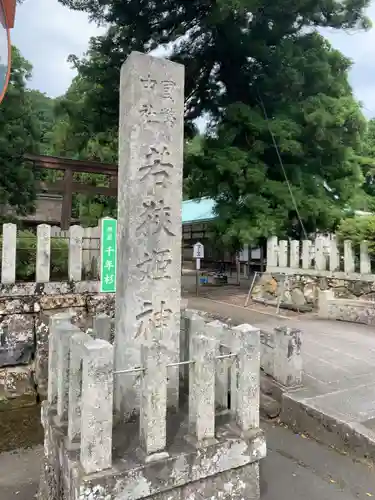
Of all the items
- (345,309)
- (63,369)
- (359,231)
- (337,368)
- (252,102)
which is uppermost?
(252,102)

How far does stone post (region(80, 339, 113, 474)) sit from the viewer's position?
7.09ft

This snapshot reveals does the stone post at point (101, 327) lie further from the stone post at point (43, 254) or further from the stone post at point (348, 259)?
the stone post at point (348, 259)

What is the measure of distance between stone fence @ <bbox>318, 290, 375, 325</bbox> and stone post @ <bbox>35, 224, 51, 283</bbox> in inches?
261

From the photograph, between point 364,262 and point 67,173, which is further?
point 67,173

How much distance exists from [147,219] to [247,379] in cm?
141

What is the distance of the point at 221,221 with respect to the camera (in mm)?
10609

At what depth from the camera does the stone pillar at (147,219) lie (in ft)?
9.58

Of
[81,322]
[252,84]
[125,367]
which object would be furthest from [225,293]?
[125,367]

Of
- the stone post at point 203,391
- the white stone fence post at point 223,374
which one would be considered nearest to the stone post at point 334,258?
the white stone fence post at point 223,374

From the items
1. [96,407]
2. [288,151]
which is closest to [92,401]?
[96,407]

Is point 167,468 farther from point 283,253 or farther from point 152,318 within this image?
point 283,253

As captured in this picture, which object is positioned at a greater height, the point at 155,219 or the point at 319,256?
the point at 155,219

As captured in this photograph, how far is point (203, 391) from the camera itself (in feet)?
8.27

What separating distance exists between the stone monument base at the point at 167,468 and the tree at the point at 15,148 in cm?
726
